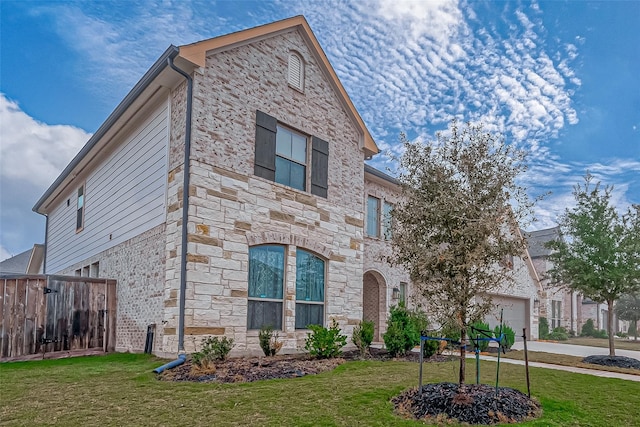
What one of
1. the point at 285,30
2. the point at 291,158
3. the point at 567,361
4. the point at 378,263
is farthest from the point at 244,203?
the point at 567,361

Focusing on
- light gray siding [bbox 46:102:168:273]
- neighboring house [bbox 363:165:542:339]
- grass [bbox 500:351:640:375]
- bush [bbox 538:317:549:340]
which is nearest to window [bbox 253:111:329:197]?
light gray siding [bbox 46:102:168:273]

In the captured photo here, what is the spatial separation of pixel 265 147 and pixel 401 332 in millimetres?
5588

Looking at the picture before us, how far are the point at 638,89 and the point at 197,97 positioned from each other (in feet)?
38.5

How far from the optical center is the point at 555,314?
29.2 m

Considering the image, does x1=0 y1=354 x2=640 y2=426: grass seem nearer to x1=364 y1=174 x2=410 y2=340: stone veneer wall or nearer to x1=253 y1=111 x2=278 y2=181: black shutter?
x1=253 y1=111 x2=278 y2=181: black shutter

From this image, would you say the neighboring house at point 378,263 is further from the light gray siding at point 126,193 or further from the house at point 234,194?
the light gray siding at point 126,193

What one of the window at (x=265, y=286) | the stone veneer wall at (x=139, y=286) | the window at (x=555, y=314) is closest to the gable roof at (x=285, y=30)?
the stone veneer wall at (x=139, y=286)

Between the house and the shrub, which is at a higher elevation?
the house

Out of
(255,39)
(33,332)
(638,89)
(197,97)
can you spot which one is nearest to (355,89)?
(255,39)

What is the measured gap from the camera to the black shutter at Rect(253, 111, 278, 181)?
35.0 ft

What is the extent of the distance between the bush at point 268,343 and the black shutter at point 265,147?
11.5 feet

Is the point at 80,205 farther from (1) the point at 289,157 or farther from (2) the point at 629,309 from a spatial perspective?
(2) the point at 629,309

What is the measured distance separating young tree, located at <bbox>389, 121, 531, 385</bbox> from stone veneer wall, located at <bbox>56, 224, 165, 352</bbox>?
5964mm

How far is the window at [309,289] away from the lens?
36.9ft
